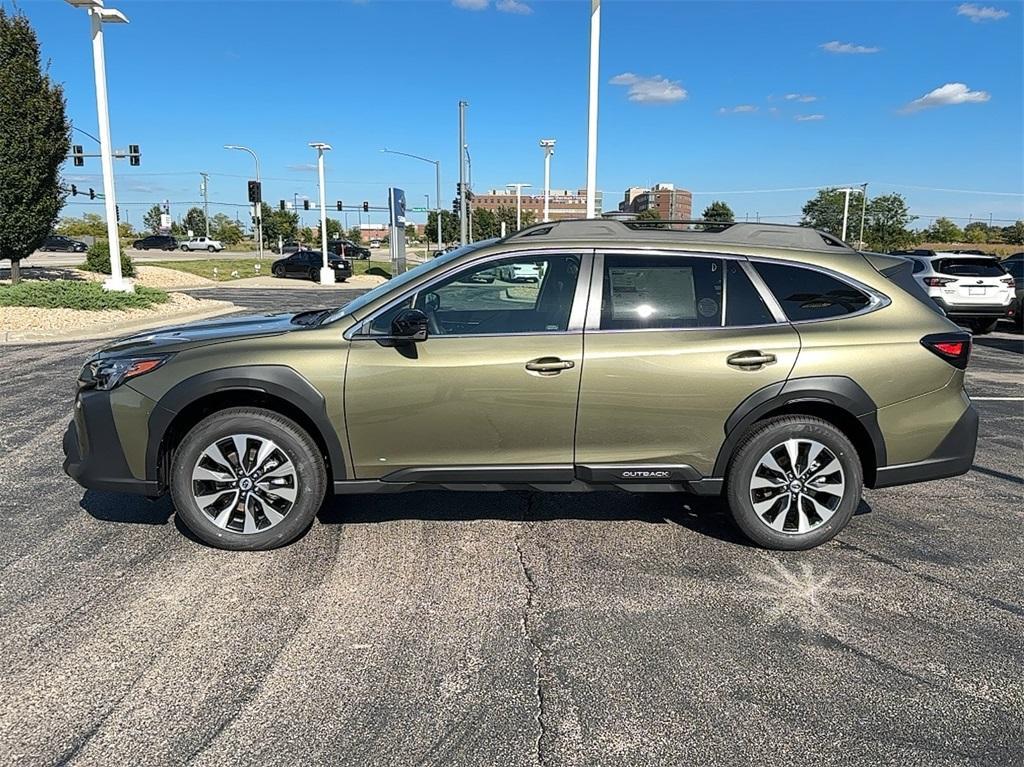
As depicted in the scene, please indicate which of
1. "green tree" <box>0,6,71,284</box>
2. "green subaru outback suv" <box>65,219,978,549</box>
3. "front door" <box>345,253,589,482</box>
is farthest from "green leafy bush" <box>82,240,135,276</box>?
"front door" <box>345,253,589,482</box>

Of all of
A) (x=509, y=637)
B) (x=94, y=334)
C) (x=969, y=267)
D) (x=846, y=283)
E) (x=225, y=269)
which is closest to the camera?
(x=509, y=637)

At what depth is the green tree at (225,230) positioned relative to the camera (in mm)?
93562

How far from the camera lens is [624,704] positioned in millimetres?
2779

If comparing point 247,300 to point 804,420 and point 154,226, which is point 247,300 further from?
point 154,226

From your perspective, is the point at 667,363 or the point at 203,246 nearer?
the point at 667,363

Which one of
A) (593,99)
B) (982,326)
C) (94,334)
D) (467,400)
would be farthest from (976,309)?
(94,334)

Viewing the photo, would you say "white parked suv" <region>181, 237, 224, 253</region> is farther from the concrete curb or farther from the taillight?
the taillight

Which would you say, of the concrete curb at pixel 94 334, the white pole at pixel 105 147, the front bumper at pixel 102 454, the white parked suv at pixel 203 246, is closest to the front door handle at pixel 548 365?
the front bumper at pixel 102 454

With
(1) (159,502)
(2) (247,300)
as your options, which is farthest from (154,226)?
(1) (159,502)

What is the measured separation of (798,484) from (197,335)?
3.59 meters

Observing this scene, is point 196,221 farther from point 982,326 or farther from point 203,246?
point 982,326

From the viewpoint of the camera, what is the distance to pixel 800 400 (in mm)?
4020

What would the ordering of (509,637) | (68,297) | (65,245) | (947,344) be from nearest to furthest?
1. (509,637)
2. (947,344)
3. (68,297)
4. (65,245)

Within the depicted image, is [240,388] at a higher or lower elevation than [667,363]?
lower
